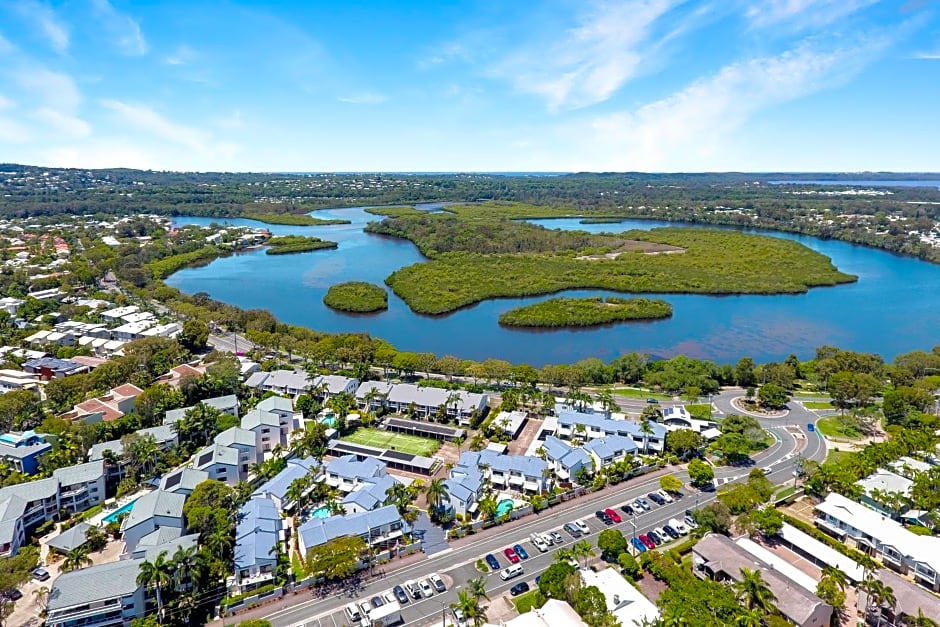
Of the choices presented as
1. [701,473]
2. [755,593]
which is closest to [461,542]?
[755,593]

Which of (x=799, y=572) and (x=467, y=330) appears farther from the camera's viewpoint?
(x=467, y=330)

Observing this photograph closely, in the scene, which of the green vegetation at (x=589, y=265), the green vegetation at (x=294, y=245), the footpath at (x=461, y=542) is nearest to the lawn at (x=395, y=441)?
the footpath at (x=461, y=542)

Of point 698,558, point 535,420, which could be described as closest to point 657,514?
point 698,558

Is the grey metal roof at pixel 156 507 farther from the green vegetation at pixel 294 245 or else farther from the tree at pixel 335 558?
the green vegetation at pixel 294 245

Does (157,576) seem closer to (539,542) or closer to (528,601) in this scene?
(528,601)

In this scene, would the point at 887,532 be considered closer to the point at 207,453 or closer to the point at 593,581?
the point at 593,581
